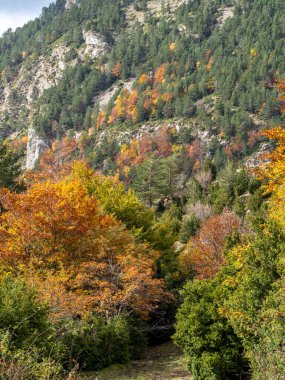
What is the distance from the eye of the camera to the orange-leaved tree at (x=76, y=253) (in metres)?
21.5

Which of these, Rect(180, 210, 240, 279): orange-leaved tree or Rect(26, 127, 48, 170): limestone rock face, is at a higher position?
Rect(180, 210, 240, 279): orange-leaved tree

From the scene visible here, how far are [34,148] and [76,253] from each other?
488 feet

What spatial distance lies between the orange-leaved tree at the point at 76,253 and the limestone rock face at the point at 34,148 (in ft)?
466

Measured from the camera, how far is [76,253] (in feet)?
81.4

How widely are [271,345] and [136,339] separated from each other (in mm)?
13970

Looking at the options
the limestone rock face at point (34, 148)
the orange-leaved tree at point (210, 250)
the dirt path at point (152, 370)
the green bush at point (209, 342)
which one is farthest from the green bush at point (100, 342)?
the limestone rock face at point (34, 148)

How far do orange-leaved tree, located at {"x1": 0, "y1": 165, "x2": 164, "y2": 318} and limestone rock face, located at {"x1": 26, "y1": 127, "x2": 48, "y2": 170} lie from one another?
141962mm

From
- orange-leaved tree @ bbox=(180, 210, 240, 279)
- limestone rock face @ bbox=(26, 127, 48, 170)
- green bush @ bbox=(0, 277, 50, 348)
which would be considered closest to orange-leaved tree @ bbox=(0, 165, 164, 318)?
green bush @ bbox=(0, 277, 50, 348)

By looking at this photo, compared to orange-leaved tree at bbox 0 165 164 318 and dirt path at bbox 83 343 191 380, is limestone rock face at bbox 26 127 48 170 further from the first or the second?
dirt path at bbox 83 343 191 380

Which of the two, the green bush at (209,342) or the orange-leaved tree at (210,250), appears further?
the orange-leaved tree at (210,250)

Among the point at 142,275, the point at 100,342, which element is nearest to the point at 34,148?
the point at 142,275

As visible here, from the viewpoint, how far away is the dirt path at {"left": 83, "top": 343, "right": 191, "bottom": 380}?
698 inches

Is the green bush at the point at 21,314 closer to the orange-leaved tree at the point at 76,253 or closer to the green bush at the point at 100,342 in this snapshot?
the green bush at the point at 100,342

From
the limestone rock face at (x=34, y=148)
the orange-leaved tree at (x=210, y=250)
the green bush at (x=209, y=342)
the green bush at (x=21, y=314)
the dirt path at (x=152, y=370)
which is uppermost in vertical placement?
the green bush at (x=21, y=314)
